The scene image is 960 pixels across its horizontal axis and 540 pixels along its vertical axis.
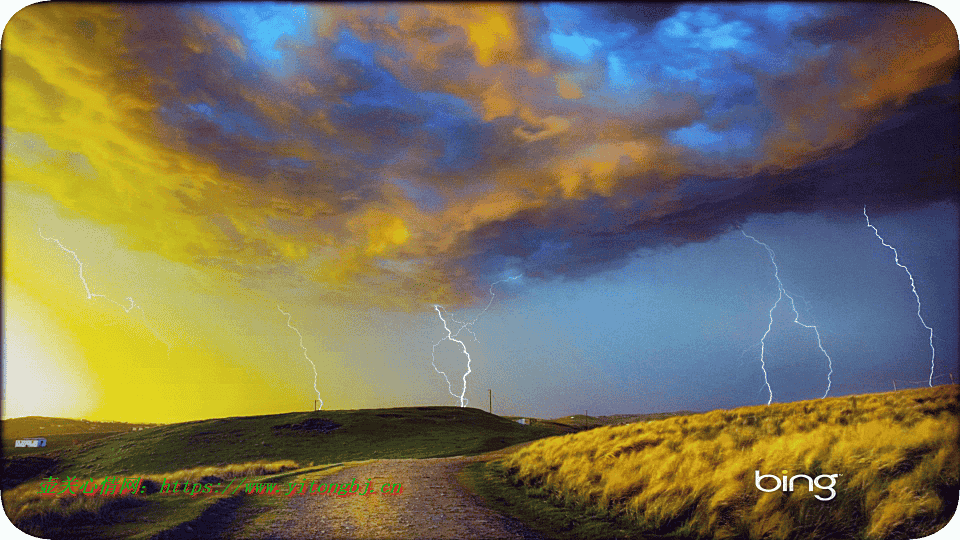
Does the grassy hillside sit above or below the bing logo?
above

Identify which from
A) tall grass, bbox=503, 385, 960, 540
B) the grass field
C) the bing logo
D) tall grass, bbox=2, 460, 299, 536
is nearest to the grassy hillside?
the grass field

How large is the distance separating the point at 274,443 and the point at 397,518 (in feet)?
161

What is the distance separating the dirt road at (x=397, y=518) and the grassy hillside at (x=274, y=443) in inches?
907

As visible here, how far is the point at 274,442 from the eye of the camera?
2110 inches

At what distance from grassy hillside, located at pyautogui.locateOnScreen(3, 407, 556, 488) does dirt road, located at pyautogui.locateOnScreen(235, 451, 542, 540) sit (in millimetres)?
23035

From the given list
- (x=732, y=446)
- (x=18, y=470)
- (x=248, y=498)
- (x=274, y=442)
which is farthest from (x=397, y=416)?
(x=732, y=446)

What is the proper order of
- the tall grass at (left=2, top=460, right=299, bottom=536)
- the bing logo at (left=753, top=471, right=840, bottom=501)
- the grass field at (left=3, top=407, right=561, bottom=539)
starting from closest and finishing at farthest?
the bing logo at (left=753, top=471, right=840, bottom=501) → the tall grass at (left=2, top=460, right=299, bottom=536) → the grass field at (left=3, top=407, right=561, bottom=539)

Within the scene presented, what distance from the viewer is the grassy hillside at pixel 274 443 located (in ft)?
140

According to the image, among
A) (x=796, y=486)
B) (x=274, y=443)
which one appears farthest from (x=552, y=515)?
(x=274, y=443)

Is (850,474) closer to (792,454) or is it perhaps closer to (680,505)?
(792,454)

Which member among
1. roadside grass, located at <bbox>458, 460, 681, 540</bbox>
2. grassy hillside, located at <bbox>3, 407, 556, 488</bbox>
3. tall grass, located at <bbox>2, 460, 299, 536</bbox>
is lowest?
roadside grass, located at <bbox>458, 460, 681, 540</bbox>

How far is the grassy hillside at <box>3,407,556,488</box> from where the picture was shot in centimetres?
4253

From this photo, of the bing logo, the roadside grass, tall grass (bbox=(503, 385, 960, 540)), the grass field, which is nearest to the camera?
tall grass (bbox=(503, 385, 960, 540))

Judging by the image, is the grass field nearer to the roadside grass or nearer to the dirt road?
the dirt road
